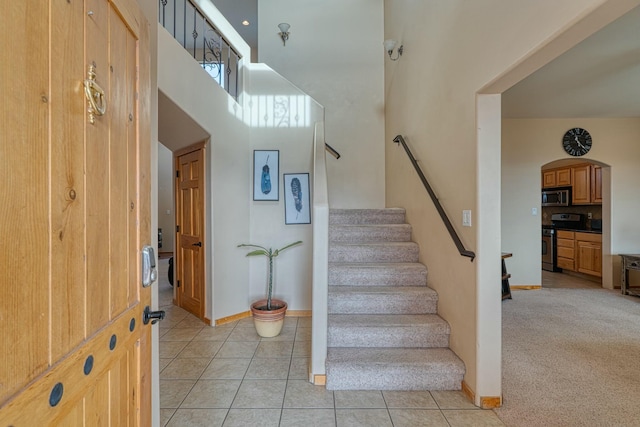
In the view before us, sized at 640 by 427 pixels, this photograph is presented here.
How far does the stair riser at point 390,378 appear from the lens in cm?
209

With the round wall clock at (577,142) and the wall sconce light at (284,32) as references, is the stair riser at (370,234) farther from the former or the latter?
the round wall clock at (577,142)

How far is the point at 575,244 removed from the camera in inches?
215

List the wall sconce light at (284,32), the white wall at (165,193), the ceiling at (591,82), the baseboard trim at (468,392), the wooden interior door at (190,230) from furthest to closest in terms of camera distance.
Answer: the white wall at (165,193) → the wall sconce light at (284,32) → the wooden interior door at (190,230) → the ceiling at (591,82) → the baseboard trim at (468,392)

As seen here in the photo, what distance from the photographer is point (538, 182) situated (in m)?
4.71

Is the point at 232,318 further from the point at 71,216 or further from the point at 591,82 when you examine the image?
the point at 591,82

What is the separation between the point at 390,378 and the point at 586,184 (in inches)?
236

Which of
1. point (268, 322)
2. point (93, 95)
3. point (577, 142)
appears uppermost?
point (577, 142)

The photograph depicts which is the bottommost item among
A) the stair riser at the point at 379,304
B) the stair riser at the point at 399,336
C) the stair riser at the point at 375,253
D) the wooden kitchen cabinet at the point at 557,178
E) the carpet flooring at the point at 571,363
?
the carpet flooring at the point at 571,363

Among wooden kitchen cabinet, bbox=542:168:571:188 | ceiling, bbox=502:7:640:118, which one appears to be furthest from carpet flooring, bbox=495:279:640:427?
wooden kitchen cabinet, bbox=542:168:571:188

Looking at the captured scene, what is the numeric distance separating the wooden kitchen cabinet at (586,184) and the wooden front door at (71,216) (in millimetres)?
7194

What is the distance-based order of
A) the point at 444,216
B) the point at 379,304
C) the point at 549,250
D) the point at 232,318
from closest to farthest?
the point at 444,216
the point at 379,304
the point at 232,318
the point at 549,250

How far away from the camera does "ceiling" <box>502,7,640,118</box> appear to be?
8.20 feet

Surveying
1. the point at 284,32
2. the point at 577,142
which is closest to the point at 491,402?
the point at 577,142

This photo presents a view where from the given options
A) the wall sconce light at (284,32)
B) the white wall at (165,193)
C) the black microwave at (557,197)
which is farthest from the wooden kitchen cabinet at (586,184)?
the white wall at (165,193)
